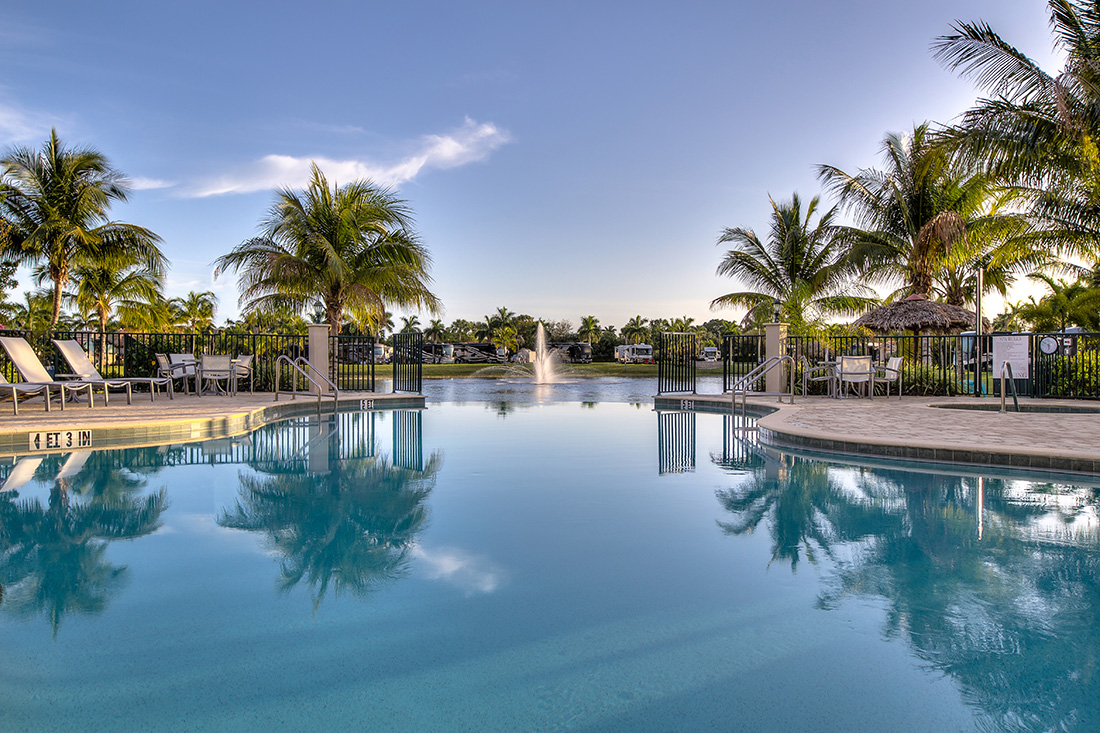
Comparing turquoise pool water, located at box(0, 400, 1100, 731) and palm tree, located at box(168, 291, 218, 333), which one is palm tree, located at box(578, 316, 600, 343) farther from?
turquoise pool water, located at box(0, 400, 1100, 731)

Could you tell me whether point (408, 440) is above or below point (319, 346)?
below

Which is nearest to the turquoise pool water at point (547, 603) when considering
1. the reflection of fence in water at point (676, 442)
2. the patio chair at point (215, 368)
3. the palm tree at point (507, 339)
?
the reflection of fence in water at point (676, 442)

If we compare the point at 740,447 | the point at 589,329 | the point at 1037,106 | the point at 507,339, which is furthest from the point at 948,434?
the point at 589,329

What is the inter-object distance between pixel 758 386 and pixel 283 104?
48.1 feet

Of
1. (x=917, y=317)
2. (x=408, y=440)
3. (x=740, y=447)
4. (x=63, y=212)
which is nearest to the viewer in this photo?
(x=740, y=447)

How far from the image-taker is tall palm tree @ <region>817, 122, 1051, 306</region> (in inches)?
614

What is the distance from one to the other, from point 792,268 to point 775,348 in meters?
6.92

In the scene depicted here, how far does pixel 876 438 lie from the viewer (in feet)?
22.9

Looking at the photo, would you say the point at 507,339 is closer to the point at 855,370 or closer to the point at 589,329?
the point at 589,329

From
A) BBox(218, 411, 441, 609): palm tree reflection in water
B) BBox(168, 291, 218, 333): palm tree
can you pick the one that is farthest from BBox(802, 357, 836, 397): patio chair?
BBox(168, 291, 218, 333): palm tree

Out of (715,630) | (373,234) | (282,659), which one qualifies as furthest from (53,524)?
(373,234)

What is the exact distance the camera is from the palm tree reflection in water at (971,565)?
2172mm

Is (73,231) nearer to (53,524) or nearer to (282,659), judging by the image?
(53,524)

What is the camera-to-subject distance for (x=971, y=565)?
343 centimetres
